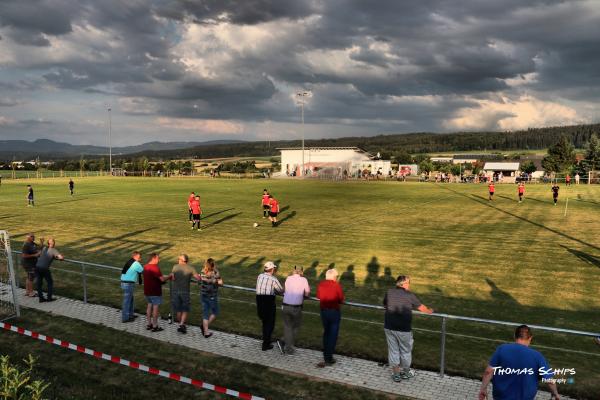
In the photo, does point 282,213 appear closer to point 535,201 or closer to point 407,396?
point 535,201

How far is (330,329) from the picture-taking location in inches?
326

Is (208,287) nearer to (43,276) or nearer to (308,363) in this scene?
(308,363)

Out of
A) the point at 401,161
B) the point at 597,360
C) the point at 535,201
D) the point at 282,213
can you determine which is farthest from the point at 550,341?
the point at 401,161

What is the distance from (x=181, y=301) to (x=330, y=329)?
12.9 ft

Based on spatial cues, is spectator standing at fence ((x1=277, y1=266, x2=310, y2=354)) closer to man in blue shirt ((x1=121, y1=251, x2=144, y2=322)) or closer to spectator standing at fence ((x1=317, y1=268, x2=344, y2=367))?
spectator standing at fence ((x1=317, y1=268, x2=344, y2=367))

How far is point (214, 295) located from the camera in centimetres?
988

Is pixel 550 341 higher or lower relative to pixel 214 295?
lower

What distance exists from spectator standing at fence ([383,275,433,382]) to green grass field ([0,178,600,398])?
37.5 inches

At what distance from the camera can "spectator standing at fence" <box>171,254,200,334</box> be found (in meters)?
10.0

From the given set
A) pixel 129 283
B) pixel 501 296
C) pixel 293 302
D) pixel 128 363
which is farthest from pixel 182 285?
pixel 501 296

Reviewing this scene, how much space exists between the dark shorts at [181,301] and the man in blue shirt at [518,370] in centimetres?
695

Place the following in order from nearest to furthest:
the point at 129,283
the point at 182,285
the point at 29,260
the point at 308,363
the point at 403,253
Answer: the point at 308,363 < the point at 182,285 < the point at 129,283 < the point at 29,260 < the point at 403,253

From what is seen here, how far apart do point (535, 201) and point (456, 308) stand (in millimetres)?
28396

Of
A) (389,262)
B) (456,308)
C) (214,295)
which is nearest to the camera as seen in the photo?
(214,295)
